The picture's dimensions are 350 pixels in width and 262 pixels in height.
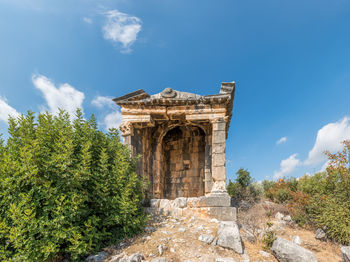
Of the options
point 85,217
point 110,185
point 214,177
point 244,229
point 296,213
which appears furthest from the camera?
point 296,213

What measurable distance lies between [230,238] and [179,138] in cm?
652

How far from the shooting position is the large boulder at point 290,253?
4957mm

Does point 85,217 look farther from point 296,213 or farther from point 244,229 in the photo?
point 296,213

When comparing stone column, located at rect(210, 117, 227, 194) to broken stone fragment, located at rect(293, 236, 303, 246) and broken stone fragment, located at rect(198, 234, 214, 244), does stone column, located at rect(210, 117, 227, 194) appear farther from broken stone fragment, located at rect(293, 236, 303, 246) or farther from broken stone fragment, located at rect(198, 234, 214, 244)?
broken stone fragment, located at rect(293, 236, 303, 246)

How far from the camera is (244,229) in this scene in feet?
23.1

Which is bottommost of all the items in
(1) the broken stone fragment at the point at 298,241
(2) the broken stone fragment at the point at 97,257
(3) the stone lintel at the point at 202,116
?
(1) the broken stone fragment at the point at 298,241

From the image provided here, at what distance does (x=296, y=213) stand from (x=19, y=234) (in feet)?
30.7

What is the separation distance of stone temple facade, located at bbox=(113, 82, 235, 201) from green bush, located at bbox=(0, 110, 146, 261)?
301cm

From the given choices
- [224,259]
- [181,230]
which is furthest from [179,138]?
[224,259]

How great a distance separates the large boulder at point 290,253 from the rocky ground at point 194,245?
0.03 m

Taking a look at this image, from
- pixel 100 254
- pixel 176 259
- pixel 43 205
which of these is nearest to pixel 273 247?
pixel 176 259

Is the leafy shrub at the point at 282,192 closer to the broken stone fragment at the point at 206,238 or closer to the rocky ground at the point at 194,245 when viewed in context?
the rocky ground at the point at 194,245

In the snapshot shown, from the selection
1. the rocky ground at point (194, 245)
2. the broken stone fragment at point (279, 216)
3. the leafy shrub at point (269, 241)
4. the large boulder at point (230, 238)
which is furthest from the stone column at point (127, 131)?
the broken stone fragment at point (279, 216)

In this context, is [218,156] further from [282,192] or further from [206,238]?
[282,192]
